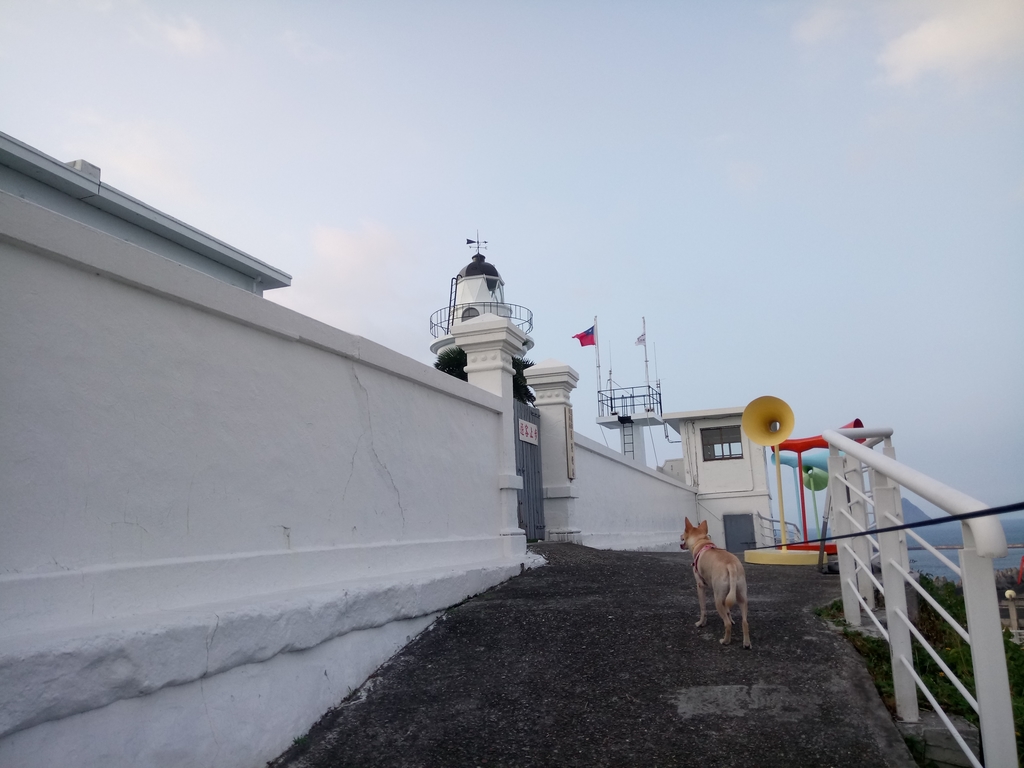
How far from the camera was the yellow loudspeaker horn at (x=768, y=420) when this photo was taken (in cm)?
1093

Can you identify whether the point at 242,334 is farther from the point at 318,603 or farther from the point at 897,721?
the point at 897,721

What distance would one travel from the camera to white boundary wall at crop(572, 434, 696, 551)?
38.8 feet

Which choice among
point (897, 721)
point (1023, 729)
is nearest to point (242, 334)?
point (897, 721)

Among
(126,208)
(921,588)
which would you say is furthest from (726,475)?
(921,588)

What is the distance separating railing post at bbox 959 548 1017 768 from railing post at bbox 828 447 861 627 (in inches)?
95.3

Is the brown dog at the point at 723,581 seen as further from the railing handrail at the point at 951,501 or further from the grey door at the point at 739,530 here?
the grey door at the point at 739,530

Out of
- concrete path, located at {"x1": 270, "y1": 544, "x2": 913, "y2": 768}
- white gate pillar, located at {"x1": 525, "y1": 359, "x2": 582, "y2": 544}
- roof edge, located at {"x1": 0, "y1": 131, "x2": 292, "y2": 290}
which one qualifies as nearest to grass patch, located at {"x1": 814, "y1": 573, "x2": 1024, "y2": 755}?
concrete path, located at {"x1": 270, "y1": 544, "x2": 913, "y2": 768}

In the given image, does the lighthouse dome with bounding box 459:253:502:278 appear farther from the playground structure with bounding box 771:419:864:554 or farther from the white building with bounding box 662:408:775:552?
the playground structure with bounding box 771:419:864:554

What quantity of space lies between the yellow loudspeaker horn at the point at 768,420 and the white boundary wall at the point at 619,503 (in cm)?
249

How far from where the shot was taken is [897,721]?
3635 millimetres

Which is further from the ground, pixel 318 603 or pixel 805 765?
pixel 318 603

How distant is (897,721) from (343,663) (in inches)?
116

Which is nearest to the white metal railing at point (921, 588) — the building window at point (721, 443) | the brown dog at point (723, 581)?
the brown dog at point (723, 581)

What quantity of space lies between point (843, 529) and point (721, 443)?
20233 mm
